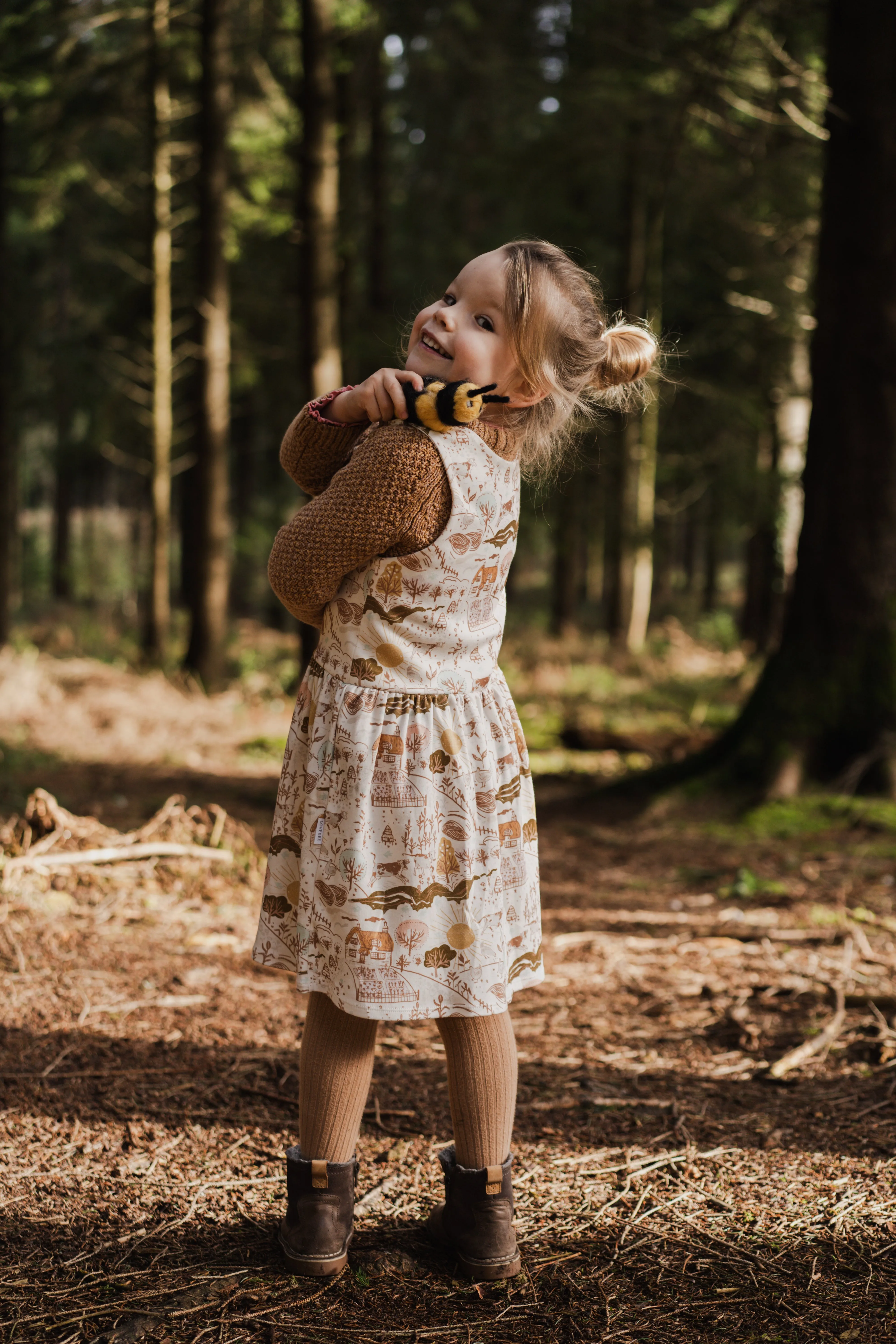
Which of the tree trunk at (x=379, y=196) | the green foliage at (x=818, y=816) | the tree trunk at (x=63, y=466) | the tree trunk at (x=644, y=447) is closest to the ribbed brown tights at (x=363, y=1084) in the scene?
the green foliage at (x=818, y=816)

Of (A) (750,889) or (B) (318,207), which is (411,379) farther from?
(B) (318,207)

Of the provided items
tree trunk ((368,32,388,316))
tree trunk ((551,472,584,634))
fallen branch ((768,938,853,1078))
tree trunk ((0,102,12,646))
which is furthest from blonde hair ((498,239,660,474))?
tree trunk ((368,32,388,316))

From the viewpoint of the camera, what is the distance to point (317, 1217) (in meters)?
2.11

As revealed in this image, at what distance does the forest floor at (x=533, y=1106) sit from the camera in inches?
80.4

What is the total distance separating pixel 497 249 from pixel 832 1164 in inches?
86.7

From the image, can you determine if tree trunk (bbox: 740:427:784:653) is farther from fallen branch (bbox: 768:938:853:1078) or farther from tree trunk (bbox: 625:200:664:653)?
fallen branch (bbox: 768:938:853:1078)

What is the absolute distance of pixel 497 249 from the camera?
6.83ft

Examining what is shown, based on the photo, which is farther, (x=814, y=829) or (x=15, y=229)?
(x=15, y=229)

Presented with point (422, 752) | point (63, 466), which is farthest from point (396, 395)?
point (63, 466)

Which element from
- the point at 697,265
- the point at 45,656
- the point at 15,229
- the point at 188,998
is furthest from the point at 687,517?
the point at 188,998

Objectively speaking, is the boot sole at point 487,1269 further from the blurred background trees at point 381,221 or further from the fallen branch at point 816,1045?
the blurred background trees at point 381,221

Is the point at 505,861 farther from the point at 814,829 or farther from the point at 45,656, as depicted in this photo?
the point at 45,656

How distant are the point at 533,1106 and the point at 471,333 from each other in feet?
6.62

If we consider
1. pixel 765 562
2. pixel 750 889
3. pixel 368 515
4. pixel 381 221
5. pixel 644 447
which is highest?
pixel 381 221
